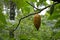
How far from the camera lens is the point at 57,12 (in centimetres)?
145

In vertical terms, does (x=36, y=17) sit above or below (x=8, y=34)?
above

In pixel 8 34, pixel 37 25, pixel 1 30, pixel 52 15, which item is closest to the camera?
pixel 37 25

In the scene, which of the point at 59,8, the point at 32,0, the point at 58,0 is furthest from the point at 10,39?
the point at 58,0

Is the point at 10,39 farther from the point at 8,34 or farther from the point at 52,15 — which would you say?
the point at 52,15

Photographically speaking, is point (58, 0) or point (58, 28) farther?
point (58, 28)

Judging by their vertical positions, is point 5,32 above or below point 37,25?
below

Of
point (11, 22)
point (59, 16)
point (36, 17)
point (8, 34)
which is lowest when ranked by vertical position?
point (8, 34)

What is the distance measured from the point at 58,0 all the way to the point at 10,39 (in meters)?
0.66

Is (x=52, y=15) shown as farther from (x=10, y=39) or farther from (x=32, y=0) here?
(x=10, y=39)

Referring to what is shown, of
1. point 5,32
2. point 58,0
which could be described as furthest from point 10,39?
point 58,0

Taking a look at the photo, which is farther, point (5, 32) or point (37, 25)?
point (5, 32)

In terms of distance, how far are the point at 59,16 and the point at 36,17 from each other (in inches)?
11.8

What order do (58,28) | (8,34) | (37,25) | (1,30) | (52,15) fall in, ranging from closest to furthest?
(37,25), (52,15), (58,28), (1,30), (8,34)

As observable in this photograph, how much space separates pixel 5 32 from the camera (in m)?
1.70
